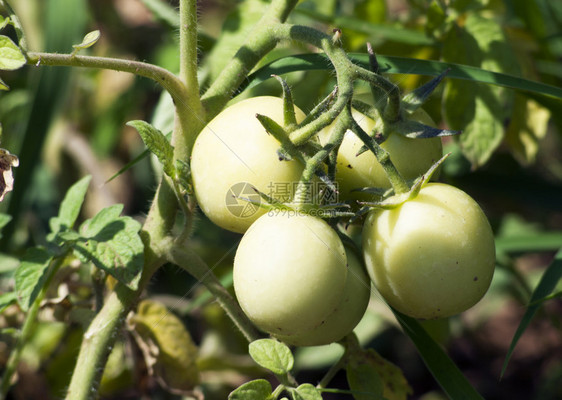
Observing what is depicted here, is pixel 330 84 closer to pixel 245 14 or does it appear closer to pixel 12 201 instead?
pixel 245 14

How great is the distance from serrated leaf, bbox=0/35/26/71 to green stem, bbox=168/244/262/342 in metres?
0.37

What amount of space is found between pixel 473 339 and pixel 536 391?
25 cm

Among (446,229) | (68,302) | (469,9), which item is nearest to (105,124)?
(68,302)

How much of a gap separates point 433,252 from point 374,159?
0.17m

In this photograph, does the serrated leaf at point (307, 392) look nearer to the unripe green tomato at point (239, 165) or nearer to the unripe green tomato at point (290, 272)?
the unripe green tomato at point (290, 272)

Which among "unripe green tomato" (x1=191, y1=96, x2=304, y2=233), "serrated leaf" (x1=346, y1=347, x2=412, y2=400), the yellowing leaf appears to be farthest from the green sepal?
the yellowing leaf

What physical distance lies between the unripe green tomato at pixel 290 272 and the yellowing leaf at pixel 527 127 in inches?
35.1

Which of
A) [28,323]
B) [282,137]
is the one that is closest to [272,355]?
[282,137]

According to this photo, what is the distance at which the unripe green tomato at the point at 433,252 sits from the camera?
82 cm

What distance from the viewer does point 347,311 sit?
0.89 metres

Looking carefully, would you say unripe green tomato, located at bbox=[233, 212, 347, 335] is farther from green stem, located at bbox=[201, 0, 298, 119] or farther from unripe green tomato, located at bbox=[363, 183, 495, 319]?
green stem, located at bbox=[201, 0, 298, 119]

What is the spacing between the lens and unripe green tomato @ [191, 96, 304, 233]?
2.73ft

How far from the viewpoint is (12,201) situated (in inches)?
60.6

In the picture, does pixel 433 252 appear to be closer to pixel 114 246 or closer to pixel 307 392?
pixel 307 392
